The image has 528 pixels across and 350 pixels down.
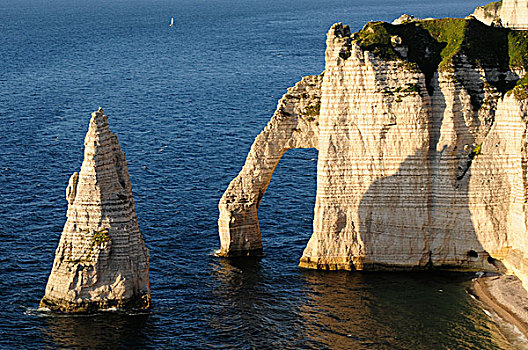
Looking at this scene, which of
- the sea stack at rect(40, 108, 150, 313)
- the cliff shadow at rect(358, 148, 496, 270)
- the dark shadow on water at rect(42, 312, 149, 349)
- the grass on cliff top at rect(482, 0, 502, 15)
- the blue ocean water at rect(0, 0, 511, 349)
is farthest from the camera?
the grass on cliff top at rect(482, 0, 502, 15)

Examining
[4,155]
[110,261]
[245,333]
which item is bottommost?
[245,333]

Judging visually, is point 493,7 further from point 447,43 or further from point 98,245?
point 98,245

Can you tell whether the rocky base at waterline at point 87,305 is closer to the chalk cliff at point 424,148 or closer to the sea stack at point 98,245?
the sea stack at point 98,245

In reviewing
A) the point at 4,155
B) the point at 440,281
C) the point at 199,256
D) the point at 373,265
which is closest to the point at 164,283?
the point at 199,256

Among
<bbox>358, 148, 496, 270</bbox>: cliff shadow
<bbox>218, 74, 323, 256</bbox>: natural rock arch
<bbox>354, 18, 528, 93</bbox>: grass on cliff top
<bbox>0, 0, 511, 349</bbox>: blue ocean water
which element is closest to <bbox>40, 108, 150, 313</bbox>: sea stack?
<bbox>0, 0, 511, 349</bbox>: blue ocean water

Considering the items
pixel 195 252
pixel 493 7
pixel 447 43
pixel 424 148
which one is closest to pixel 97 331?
pixel 195 252

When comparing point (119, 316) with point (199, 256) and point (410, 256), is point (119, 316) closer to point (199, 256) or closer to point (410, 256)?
point (199, 256)

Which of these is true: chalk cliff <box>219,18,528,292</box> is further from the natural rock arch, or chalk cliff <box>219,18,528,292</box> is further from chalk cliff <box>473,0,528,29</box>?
chalk cliff <box>473,0,528,29</box>
